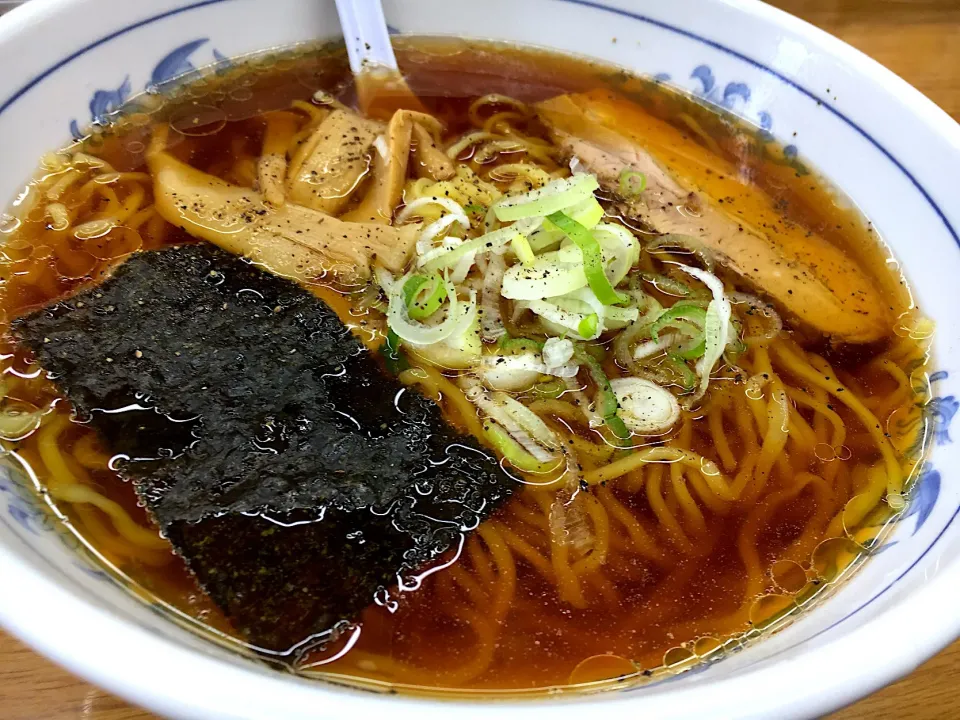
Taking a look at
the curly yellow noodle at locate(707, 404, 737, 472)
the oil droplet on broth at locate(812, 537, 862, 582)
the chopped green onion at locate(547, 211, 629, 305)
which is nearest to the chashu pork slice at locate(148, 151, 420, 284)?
the chopped green onion at locate(547, 211, 629, 305)

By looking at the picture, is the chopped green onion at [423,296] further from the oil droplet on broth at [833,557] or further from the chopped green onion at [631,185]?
the oil droplet on broth at [833,557]

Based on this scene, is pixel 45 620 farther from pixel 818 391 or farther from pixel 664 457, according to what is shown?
pixel 818 391

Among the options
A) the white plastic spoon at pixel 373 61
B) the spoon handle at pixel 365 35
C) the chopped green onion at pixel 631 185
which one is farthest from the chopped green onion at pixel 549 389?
the spoon handle at pixel 365 35

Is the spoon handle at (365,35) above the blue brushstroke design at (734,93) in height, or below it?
above

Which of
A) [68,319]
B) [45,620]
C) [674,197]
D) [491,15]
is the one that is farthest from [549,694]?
[491,15]

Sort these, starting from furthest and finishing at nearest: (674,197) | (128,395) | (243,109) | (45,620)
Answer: (243,109) → (674,197) → (128,395) → (45,620)

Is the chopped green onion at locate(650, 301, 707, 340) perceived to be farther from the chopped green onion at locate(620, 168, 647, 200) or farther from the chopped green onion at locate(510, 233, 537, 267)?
the chopped green onion at locate(620, 168, 647, 200)
